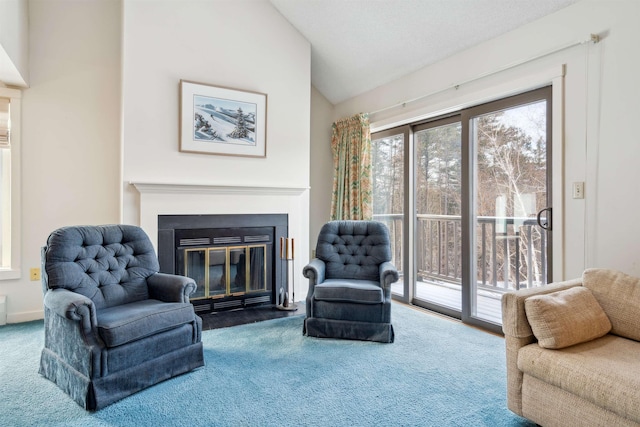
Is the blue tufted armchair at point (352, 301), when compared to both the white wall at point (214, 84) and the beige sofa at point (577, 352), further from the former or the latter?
the beige sofa at point (577, 352)

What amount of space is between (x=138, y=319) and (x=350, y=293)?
1.48 m

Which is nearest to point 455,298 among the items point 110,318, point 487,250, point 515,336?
point 487,250

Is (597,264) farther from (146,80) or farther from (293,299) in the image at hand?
(146,80)

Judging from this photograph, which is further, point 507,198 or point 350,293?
point 507,198

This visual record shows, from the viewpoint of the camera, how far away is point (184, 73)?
3520mm

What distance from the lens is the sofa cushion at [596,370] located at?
1.40 metres

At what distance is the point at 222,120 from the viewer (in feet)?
12.1

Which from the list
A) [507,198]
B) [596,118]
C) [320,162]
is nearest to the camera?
[596,118]

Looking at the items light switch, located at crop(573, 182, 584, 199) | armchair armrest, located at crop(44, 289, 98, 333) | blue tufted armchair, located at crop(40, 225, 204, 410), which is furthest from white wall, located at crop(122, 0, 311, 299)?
light switch, located at crop(573, 182, 584, 199)

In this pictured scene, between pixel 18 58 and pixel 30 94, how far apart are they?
0.44 m

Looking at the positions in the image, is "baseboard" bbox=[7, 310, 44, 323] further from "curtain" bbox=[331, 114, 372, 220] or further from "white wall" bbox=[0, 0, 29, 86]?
"curtain" bbox=[331, 114, 372, 220]

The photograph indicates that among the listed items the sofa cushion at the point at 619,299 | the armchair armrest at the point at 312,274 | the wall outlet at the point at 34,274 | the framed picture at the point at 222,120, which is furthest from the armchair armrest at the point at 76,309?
the sofa cushion at the point at 619,299

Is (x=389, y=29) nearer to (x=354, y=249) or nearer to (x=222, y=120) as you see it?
(x=222, y=120)

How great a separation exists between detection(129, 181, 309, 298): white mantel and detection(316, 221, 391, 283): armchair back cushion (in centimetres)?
61
